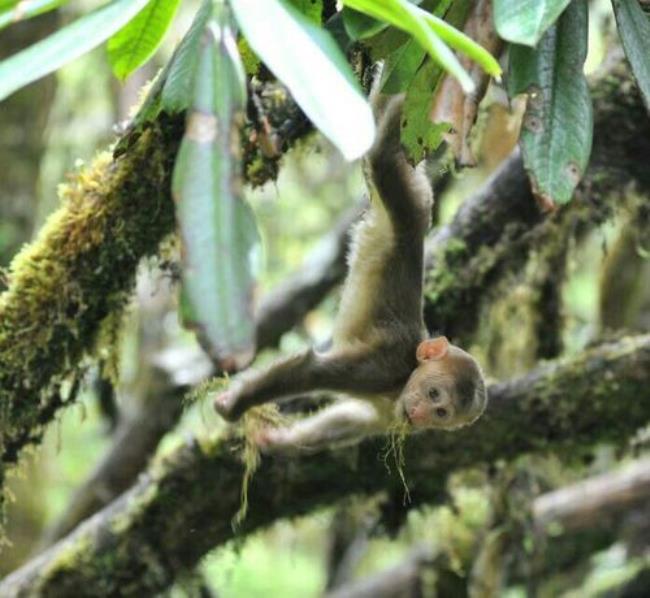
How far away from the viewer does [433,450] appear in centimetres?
410

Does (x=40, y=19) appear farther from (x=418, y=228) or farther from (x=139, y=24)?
(x=139, y=24)

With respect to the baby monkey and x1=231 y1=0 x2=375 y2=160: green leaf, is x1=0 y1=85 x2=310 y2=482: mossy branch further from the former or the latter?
x1=231 y1=0 x2=375 y2=160: green leaf

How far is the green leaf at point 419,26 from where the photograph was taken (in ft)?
4.43

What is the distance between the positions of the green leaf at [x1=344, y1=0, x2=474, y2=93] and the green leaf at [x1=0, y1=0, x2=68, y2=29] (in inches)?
15.0

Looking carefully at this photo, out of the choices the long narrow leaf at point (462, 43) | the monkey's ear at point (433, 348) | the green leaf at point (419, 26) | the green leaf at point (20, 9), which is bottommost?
the monkey's ear at point (433, 348)

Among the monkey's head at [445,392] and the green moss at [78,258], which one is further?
the monkey's head at [445,392]

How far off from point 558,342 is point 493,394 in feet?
3.60

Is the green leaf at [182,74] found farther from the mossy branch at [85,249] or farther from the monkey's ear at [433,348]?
the monkey's ear at [433,348]

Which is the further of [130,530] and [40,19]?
[40,19]

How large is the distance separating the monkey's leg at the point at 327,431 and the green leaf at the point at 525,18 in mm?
2370

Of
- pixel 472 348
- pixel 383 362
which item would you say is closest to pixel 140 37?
pixel 383 362

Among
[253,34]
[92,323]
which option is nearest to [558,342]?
[92,323]

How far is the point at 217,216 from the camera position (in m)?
1.34

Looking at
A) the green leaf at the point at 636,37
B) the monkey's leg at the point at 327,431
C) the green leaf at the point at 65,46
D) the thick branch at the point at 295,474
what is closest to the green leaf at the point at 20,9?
the green leaf at the point at 65,46
